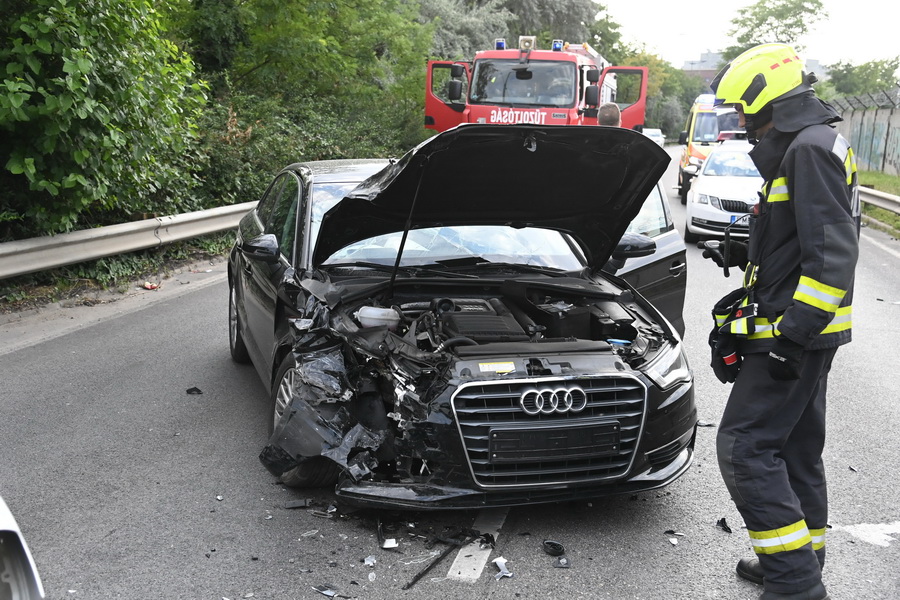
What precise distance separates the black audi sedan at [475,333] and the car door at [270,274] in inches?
1.1

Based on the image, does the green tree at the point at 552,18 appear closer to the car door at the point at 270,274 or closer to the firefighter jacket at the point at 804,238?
the car door at the point at 270,274

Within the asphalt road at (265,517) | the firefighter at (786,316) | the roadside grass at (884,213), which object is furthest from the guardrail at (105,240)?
the roadside grass at (884,213)

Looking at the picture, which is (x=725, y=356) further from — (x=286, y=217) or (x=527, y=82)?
(x=527, y=82)

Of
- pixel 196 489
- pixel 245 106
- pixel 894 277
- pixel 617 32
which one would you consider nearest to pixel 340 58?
pixel 245 106

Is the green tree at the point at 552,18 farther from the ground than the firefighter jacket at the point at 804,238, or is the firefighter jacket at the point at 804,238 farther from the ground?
the green tree at the point at 552,18

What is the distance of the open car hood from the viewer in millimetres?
4125

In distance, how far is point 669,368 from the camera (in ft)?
13.4

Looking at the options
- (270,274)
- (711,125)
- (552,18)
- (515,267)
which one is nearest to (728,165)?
(711,125)

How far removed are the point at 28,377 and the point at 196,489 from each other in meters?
2.66

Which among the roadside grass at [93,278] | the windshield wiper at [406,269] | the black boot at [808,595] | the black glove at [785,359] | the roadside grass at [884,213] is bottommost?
the roadside grass at [884,213]

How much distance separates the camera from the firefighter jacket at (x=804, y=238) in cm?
310

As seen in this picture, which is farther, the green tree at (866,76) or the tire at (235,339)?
the green tree at (866,76)

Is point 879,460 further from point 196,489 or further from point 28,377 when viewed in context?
point 28,377

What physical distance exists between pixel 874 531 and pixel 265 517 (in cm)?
286
